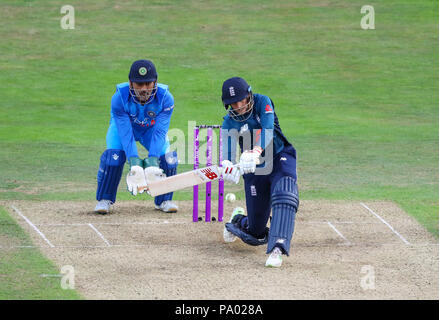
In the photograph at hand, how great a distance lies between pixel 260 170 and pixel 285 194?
53 cm

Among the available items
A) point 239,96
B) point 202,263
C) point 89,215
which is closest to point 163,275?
point 202,263

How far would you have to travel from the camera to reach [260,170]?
8359 mm

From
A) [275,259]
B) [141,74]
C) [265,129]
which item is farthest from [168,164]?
[275,259]

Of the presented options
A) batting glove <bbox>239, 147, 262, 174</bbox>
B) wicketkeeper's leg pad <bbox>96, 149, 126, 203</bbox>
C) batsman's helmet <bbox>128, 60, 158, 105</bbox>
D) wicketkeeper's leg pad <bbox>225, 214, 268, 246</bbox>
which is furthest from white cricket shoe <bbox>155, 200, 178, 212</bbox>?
batting glove <bbox>239, 147, 262, 174</bbox>

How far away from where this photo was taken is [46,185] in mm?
11422

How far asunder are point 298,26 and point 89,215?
1231 cm

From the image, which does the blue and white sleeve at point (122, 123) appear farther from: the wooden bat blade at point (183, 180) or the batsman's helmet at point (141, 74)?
the wooden bat blade at point (183, 180)

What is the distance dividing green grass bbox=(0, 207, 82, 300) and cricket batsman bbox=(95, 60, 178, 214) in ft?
4.03

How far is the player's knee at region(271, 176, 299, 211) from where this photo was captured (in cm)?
791

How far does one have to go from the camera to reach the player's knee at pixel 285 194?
7910 mm

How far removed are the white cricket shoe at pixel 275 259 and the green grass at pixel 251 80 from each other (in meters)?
2.79

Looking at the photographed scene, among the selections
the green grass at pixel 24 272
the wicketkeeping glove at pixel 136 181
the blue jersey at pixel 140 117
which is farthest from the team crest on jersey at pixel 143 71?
the green grass at pixel 24 272

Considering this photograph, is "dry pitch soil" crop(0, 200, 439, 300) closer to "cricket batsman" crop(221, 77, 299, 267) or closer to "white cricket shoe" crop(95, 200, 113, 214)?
"white cricket shoe" crop(95, 200, 113, 214)

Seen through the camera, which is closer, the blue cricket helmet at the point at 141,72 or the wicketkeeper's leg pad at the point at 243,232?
the wicketkeeper's leg pad at the point at 243,232
